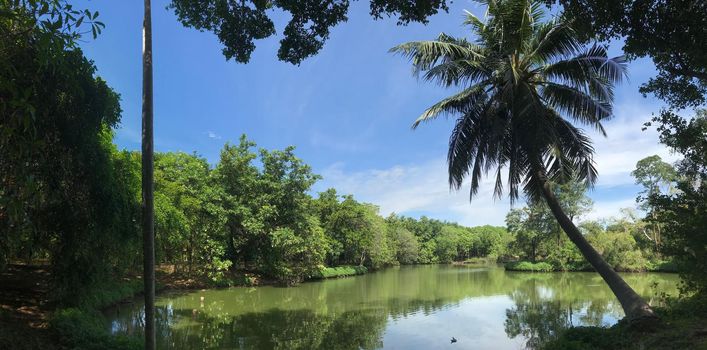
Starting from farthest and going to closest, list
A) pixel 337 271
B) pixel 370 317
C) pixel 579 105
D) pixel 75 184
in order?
pixel 337 271 → pixel 370 317 → pixel 579 105 → pixel 75 184

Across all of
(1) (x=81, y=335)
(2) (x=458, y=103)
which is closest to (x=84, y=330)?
(1) (x=81, y=335)

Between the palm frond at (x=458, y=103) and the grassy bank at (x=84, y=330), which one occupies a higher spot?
the palm frond at (x=458, y=103)

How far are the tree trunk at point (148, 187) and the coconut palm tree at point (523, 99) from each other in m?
7.69

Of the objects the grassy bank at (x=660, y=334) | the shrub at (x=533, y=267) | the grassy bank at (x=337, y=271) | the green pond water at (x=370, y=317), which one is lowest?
the shrub at (x=533, y=267)

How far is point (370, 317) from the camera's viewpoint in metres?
17.2

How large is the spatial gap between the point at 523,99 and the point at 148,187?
8.64 m

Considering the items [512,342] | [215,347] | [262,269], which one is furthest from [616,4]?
[262,269]

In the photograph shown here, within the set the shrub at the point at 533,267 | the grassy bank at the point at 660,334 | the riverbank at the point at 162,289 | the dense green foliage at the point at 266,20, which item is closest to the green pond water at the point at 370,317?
the riverbank at the point at 162,289

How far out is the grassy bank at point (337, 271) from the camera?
35350mm

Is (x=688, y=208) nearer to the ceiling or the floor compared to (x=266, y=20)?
nearer to the floor

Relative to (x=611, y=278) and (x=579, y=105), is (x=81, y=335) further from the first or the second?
(x=579, y=105)

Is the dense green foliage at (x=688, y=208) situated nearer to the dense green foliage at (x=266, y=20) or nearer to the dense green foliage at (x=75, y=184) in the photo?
the dense green foliage at (x=266, y=20)

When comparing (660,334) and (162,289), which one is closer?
(660,334)

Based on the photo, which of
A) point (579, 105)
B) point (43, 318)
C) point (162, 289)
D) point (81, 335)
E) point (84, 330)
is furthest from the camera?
point (162, 289)
